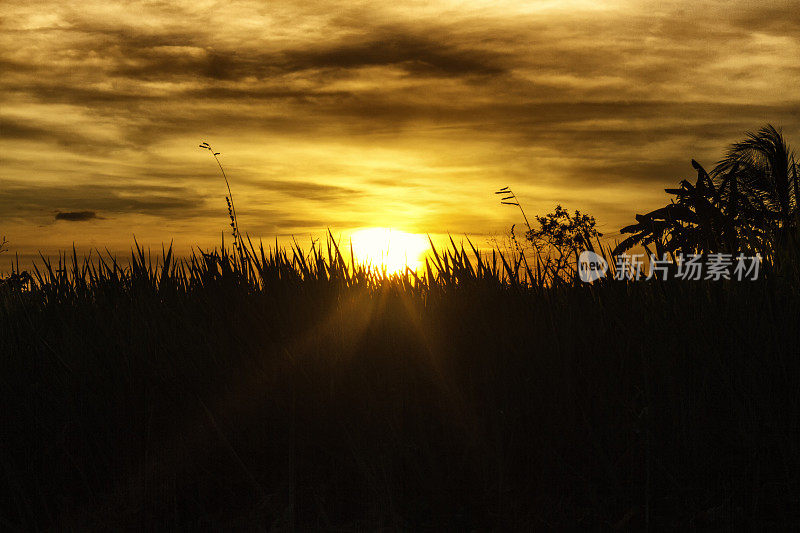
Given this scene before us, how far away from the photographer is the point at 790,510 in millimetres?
3551

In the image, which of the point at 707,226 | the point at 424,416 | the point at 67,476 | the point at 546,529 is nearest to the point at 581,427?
the point at 546,529

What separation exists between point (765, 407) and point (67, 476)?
3.73 meters

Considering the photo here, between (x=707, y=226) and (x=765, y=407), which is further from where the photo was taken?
(x=707, y=226)

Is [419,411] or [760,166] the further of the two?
[760,166]

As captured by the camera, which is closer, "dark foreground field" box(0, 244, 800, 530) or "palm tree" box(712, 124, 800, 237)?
"dark foreground field" box(0, 244, 800, 530)

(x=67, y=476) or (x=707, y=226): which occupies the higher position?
(x=707, y=226)

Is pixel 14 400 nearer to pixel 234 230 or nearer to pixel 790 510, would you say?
pixel 234 230

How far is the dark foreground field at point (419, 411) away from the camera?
12.1 ft

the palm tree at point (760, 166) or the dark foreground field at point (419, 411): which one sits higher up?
the palm tree at point (760, 166)

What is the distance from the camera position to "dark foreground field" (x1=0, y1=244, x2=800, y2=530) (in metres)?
3.68

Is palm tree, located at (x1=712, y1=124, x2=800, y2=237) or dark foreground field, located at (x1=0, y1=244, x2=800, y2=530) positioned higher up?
palm tree, located at (x1=712, y1=124, x2=800, y2=237)

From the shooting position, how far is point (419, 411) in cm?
404

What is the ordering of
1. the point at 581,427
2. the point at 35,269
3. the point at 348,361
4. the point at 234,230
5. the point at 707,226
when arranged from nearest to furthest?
1. the point at 581,427
2. the point at 348,361
3. the point at 707,226
4. the point at 234,230
5. the point at 35,269

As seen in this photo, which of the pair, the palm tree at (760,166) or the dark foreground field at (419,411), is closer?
the dark foreground field at (419,411)
